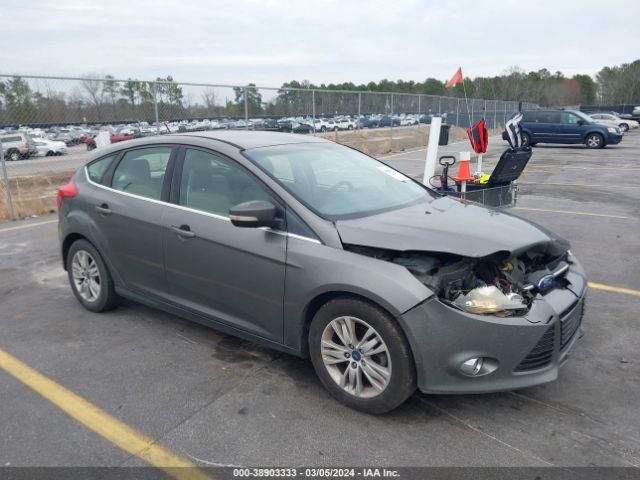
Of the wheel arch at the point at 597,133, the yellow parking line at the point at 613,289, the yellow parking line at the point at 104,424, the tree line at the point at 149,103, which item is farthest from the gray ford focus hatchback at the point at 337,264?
the wheel arch at the point at 597,133

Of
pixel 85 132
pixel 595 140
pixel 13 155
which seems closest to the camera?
pixel 13 155

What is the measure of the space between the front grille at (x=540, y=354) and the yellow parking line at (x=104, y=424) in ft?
5.65

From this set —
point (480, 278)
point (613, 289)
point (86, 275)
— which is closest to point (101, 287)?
point (86, 275)

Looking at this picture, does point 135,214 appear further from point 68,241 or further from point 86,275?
point 68,241

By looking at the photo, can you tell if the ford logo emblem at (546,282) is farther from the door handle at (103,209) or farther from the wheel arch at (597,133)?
the wheel arch at (597,133)

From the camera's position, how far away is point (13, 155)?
10359 mm

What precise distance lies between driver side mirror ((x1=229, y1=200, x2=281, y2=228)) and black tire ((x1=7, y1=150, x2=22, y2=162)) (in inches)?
342

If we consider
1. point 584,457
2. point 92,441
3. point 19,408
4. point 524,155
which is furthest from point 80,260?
point 524,155

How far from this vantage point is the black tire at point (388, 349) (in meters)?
2.76

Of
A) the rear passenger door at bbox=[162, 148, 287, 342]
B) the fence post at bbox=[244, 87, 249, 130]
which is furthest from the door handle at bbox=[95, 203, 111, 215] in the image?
the fence post at bbox=[244, 87, 249, 130]

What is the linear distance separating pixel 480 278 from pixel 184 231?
1998 mm

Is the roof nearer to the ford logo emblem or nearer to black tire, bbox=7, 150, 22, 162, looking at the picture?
the ford logo emblem

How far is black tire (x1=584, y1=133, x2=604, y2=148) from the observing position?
73.9 ft

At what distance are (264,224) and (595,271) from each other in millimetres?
4057
